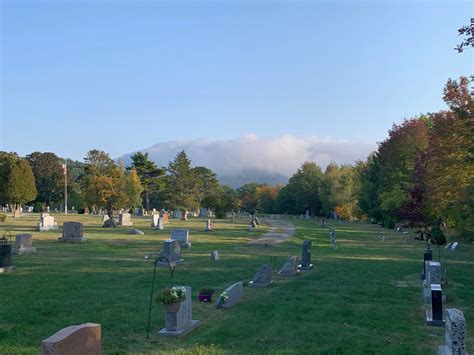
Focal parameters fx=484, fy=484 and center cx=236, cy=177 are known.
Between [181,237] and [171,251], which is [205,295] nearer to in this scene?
[171,251]

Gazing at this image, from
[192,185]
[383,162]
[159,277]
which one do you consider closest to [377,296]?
[159,277]

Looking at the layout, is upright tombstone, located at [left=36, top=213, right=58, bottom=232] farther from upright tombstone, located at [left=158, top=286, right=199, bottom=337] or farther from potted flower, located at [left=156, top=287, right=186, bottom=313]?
potted flower, located at [left=156, top=287, right=186, bottom=313]

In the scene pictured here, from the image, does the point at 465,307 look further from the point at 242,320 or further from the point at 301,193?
the point at 301,193

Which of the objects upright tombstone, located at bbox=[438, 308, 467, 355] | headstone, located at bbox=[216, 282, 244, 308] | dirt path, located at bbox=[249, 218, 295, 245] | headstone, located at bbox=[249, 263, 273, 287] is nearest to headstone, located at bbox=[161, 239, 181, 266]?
headstone, located at bbox=[249, 263, 273, 287]

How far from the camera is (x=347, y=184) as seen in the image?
90.1 metres

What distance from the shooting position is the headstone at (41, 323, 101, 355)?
6062 mm

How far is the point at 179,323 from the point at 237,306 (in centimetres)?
319

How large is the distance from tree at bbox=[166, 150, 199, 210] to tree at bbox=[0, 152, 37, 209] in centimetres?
3023

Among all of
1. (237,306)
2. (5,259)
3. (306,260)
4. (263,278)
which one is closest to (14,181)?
(5,259)

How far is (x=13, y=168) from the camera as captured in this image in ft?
217

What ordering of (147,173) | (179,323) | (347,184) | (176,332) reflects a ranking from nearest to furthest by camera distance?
1. (176,332)
2. (179,323)
3. (347,184)
4. (147,173)

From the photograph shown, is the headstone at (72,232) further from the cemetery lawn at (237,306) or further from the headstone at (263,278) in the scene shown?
the headstone at (263,278)

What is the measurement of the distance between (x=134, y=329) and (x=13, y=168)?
6260cm

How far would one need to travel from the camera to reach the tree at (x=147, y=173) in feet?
330
